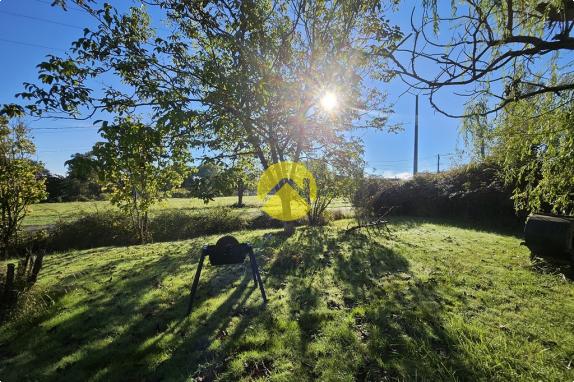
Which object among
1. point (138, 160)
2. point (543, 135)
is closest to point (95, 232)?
point (138, 160)

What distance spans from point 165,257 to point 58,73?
18.5 feet

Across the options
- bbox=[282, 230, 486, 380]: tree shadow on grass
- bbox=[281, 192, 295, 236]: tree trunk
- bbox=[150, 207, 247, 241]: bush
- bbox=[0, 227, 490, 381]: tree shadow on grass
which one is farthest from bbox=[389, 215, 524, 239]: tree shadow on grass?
bbox=[150, 207, 247, 241]: bush

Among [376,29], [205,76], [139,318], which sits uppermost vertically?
[376,29]

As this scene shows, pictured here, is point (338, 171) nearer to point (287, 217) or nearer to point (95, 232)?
point (287, 217)

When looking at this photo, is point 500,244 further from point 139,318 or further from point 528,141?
point 139,318

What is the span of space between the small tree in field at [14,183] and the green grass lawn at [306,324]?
496 cm

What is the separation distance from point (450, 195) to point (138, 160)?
16.7 m

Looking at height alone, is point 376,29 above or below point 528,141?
above

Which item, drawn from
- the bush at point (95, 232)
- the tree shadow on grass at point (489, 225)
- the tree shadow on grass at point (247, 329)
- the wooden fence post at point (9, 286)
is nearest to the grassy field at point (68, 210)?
the bush at point (95, 232)

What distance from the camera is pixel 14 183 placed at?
10.1m

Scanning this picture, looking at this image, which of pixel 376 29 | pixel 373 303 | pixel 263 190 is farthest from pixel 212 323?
pixel 263 190

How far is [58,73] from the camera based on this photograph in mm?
4562

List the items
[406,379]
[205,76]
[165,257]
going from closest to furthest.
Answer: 1. [406,379]
2. [205,76]
3. [165,257]

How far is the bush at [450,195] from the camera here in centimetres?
1425
